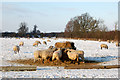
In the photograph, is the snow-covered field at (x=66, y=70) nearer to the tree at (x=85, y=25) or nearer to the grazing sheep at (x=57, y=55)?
the grazing sheep at (x=57, y=55)

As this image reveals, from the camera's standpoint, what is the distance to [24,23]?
3853 inches

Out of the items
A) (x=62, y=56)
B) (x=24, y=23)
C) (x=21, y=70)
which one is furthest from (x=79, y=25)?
(x=21, y=70)

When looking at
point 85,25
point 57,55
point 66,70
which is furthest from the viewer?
point 85,25

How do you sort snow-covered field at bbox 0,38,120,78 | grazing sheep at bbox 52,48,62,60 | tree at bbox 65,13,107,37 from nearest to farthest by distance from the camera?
snow-covered field at bbox 0,38,120,78 < grazing sheep at bbox 52,48,62,60 < tree at bbox 65,13,107,37

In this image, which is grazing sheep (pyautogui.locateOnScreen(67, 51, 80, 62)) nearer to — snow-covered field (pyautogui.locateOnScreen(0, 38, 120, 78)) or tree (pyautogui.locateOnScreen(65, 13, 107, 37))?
snow-covered field (pyautogui.locateOnScreen(0, 38, 120, 78))

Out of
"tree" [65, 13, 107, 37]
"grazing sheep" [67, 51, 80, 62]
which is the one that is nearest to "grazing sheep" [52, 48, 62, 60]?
"grazing sheep" [67, 51, 80, 62]

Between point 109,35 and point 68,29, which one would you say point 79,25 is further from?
point 109,35

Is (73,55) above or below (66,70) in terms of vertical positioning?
above

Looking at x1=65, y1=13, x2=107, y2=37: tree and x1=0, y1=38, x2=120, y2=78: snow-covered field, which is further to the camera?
x1=65, y1=13, x2=107, y2=37: tree

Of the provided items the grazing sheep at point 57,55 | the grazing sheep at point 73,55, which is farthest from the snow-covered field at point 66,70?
the grazing sheep at point 73,55

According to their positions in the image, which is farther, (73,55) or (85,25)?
(85,25)

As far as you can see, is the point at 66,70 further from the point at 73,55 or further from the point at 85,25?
the point at 85,25

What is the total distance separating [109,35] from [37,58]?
40756 mm

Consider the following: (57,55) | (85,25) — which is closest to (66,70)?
(57,55)
